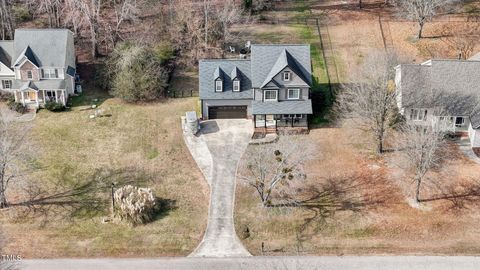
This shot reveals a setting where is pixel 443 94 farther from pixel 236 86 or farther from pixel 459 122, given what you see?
pixel 236 86

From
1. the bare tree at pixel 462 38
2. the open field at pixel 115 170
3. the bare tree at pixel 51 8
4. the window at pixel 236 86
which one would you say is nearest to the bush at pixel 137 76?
the open field at pixel 115 170

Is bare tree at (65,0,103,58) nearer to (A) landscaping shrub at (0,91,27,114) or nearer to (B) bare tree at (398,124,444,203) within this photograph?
(A) landscaping shrub at (0,91,27,114)

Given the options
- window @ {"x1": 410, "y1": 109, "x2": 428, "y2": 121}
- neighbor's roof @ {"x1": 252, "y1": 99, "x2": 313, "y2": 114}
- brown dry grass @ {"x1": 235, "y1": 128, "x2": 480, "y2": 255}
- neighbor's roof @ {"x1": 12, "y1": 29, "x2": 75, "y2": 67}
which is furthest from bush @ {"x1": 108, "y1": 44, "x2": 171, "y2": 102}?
window @ {"x1": 410, "y1": 109, "x2": 428, "y2": 121}

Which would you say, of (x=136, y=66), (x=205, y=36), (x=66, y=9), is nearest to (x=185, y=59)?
(x=205, y=36)

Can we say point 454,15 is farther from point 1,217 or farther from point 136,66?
point 1,217

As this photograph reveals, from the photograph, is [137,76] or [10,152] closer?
[10,152]

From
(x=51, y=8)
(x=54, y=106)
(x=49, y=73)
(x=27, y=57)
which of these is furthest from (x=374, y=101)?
(x=51, y=8)

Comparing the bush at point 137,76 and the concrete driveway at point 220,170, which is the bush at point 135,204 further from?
the bush at point 137,76
